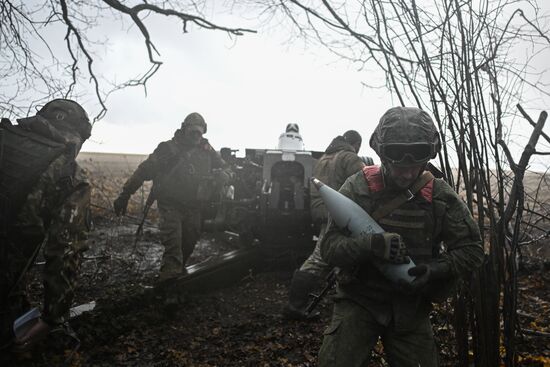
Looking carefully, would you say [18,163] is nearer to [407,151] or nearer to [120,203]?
[120,203]

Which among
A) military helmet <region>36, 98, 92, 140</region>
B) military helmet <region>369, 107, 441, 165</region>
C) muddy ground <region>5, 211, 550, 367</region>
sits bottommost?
muddy ground <region>5, 211, 550, 367</region>

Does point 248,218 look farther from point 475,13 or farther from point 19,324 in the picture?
point 475,13

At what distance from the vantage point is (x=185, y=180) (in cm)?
522

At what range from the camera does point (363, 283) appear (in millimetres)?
2197

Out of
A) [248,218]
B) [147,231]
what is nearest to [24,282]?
[248,218]

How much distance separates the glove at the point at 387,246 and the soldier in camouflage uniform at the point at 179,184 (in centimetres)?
347

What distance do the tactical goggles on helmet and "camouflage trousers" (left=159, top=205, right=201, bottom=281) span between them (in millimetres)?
3476

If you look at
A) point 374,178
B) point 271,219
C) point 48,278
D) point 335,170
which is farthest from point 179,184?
point 374,178

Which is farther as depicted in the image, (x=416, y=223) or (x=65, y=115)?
(x=65, y=115)

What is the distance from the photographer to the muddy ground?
11.3 feet

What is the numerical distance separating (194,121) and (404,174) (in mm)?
3773

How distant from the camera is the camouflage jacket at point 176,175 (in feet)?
17.0

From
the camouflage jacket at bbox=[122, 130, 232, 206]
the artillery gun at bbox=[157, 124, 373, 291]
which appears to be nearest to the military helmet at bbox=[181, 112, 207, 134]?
the camouflage jacket at bbox=[122, 130, 232, 206]

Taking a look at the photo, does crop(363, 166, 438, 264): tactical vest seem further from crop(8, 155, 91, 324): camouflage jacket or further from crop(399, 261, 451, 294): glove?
crop(8, 155, 91, 324): camouflage jacket
